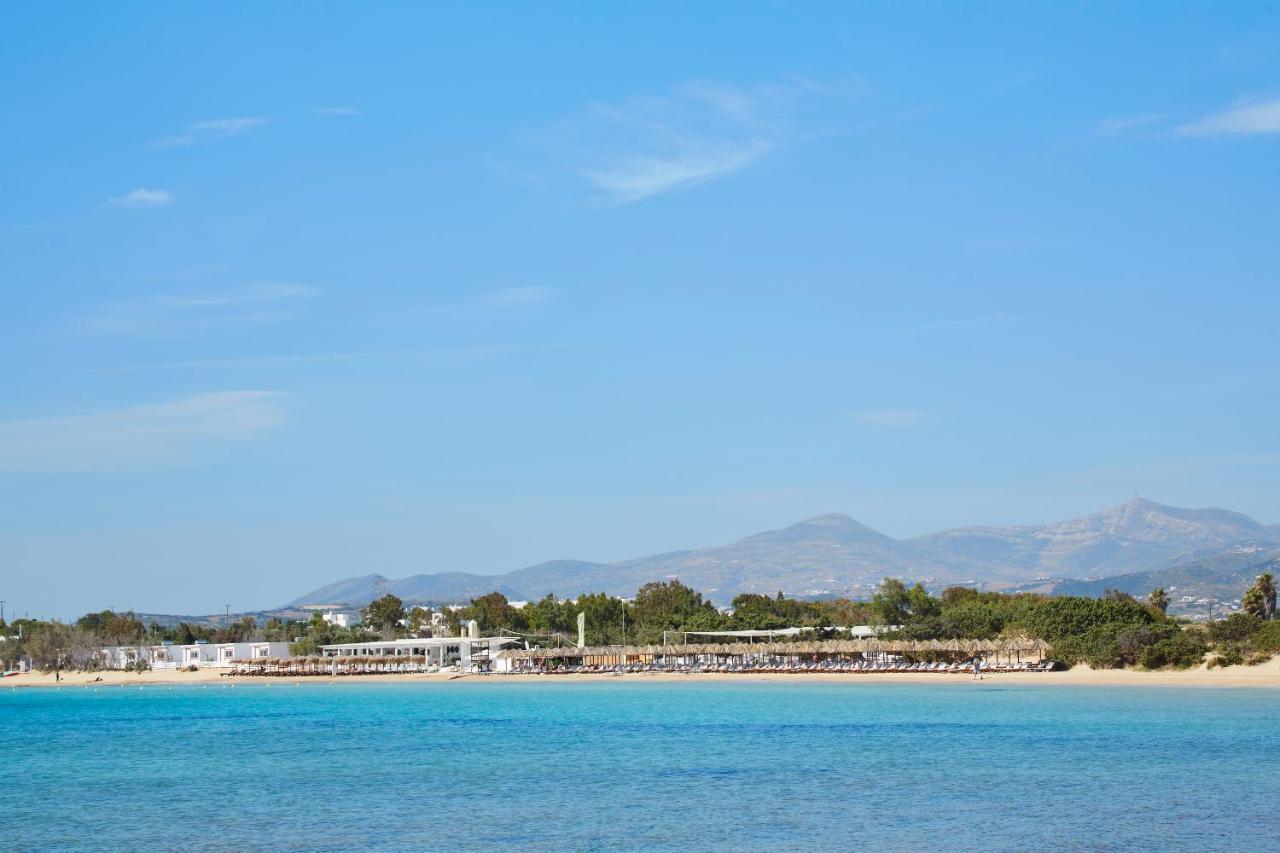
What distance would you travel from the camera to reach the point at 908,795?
97.4 feet

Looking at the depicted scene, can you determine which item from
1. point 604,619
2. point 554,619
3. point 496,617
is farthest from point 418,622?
point 604,619

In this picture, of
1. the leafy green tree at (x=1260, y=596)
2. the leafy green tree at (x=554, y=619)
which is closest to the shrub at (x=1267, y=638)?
the leafy green tree at (x=1260, y=596)

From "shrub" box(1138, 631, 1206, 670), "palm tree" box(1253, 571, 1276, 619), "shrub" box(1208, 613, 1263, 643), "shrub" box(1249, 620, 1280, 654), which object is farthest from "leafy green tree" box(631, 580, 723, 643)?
"shrub" box(1249, 620, 1280, 654)

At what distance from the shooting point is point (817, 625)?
348ft

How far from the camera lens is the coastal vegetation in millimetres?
70562

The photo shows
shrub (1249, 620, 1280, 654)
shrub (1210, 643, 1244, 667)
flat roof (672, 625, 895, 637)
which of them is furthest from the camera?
flat roof (672, 625, 895, 637)

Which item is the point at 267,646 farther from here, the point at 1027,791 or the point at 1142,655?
the point at 1027,791

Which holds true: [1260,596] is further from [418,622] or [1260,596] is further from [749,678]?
[418,622]

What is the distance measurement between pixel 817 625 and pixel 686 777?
242 feet

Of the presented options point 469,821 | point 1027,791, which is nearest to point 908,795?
point 1027,791

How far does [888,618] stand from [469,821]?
79.6 meters

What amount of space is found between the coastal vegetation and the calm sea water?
10.3 meters

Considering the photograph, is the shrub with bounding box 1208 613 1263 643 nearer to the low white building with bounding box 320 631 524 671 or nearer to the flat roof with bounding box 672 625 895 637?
the flat roof with bounding box 672 625 895 637

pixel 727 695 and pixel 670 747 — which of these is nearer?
pixel 670 747
